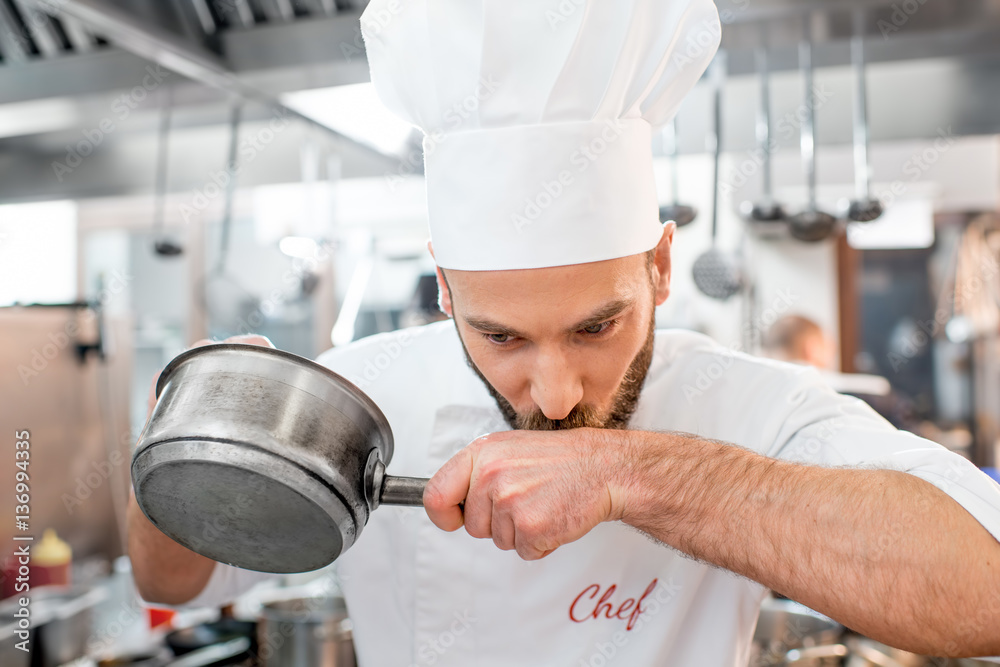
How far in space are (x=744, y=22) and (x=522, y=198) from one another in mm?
775

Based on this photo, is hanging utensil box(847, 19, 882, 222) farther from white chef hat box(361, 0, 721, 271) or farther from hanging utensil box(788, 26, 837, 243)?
white chef hat box(361, 0, 721, 271)

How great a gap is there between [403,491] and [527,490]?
140mm

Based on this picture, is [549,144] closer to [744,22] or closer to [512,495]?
[512,495]

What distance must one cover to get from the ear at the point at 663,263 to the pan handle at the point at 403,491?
1.75 ft

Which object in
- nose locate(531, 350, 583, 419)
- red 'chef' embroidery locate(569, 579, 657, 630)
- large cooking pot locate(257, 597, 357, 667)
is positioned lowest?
large cooking pot locate(257, 597, 357, 667)

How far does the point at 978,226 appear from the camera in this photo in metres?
5.64

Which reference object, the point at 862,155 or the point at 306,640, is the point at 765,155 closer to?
the point at 862,155

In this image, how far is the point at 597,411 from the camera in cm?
109

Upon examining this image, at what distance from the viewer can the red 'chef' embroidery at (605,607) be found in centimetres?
125

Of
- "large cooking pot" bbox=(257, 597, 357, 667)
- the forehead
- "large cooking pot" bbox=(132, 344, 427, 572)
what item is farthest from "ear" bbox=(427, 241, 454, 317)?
"large cooking pot" bbox=(257, 597, 357, 667)

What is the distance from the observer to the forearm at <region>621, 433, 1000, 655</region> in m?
0.83

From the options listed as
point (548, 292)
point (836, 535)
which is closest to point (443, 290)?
point (548, 292)

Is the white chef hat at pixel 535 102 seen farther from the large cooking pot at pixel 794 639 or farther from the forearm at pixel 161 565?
the large cooking pot at pixel 794 639

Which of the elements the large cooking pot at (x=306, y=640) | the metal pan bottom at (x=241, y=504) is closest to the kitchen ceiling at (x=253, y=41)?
the metal pan bottom at (x=241, y=504)
